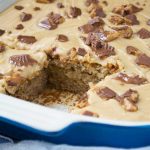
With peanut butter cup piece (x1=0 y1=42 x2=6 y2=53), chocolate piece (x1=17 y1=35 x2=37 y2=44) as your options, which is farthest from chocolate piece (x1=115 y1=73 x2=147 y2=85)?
peanut butter cup piece (x1=0 y1=42 x2=6 y2=53)

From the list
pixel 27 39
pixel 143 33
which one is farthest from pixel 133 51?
pixel 27 39

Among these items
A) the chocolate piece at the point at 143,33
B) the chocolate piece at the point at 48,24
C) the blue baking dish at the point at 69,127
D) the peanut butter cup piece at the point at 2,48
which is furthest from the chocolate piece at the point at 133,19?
the blue baking dish at the point at 69,127

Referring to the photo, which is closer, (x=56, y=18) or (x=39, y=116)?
(x=39, y=116)

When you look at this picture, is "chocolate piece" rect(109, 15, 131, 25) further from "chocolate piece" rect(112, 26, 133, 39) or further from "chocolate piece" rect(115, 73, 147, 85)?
"chocolate piece" rect(115, 73, 147, 85)

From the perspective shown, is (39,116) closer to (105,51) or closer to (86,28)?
(105,51)

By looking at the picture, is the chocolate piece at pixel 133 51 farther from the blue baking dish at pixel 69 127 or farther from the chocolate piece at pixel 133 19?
the blue baking dish at pixel 69 127

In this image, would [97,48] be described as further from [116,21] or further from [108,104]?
[108,104]

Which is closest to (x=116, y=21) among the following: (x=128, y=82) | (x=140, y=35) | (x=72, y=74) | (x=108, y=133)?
(x=140, y=35)
